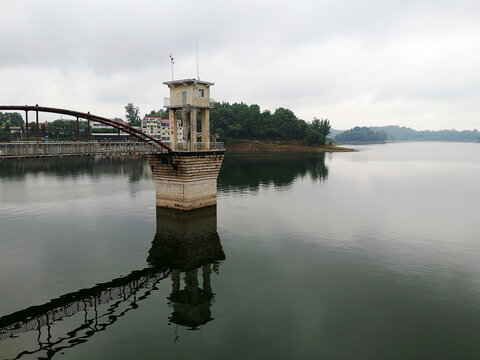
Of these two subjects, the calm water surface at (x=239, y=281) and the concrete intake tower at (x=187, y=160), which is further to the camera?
the concrete intake tower at (x=187, y=160)

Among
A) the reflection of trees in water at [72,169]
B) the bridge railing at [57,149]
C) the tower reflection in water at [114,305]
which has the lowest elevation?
the tower reflection in water at [114,305]

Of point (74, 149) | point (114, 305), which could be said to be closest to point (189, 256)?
point (114, 305)

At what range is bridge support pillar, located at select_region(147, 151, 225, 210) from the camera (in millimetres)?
44094

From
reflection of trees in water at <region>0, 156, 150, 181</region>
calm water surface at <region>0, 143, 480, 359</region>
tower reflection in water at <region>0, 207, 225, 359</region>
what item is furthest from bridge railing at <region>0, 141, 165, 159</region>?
reflection of trees in water at <region>0, 156, 150, 181</region>

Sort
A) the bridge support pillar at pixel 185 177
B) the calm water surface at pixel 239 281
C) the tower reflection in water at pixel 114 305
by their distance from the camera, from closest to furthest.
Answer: the calm water surface at pixel 239 281 < the tower reflection in water at pixel 114 305 < the bridge support pillar at pixel 185 177

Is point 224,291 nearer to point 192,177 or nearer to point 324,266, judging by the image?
point 324,266

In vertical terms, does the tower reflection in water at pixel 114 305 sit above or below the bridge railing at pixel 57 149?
below

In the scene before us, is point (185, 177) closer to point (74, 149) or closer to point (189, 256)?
point (74, 149)

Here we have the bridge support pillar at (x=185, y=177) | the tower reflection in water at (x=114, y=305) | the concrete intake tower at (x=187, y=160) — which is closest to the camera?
the tower reflection in water at (x=114, y=305)

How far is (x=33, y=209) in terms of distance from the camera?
50.3 metres

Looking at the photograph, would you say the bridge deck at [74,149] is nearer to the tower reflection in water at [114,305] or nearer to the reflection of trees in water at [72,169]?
the tower reflection in water at [114,305]

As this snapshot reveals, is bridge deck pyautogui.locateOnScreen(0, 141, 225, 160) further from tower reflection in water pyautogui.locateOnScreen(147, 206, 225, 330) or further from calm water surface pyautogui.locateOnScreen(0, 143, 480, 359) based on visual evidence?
calm water surface pyautogui.locateOnScreen(0, 143, 480, 359)

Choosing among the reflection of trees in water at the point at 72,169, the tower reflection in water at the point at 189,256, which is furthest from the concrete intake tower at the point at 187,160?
the reflection of trees in water at the point at 72,169

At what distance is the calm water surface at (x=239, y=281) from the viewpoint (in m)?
19.0
